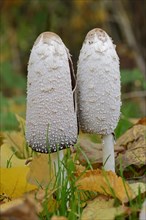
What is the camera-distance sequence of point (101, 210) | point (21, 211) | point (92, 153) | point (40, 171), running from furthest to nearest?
point (92, 153) → point (40, 171) → point (101, 210) → point (21, 211)

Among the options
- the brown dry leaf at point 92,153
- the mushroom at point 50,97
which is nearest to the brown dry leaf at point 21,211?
the mushroom at point 50,97

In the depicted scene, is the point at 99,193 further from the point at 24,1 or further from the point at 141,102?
the point at 24,1

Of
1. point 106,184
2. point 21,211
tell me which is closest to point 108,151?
point 106,184

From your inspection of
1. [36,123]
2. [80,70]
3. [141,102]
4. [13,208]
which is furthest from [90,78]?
[141,102]

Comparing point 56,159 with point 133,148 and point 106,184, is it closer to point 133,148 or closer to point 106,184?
point 106,184

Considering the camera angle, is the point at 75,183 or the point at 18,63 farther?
the point at 18,63

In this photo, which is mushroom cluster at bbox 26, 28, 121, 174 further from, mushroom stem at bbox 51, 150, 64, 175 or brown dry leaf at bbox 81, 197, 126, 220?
brown dry leaf at bbox 81, 197, 126, 220
